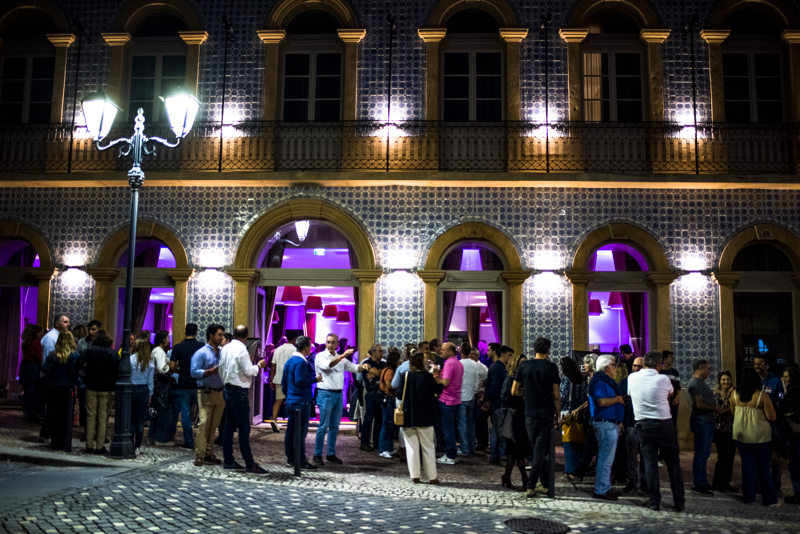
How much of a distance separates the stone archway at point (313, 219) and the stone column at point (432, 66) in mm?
2707

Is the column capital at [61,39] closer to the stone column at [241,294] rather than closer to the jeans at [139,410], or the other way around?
the stone column at [241,294]

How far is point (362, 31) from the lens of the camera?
1390 cm

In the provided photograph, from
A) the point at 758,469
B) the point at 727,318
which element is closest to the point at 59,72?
the point at 727,318

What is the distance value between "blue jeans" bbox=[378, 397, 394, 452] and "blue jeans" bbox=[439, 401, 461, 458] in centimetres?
74

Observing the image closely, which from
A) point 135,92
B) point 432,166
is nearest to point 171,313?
point 135,92

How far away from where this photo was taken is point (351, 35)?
14.0 metres

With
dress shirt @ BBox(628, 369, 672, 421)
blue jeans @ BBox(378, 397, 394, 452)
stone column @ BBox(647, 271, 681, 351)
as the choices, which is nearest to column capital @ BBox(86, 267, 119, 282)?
blue jeans @ BBox(378, 397, 394, 452)

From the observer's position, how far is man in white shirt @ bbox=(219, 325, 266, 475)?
8578mm

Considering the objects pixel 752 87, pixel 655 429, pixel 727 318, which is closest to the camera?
pixel 655 429

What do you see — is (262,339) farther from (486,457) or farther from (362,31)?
(362,31)

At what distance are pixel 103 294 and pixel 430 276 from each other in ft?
20.8

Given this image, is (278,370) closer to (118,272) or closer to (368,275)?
(368,275)

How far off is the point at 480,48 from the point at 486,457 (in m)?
8.17

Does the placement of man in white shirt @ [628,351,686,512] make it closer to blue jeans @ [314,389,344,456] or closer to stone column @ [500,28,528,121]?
blue jeans @ [314,389,344,456]
